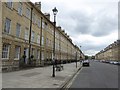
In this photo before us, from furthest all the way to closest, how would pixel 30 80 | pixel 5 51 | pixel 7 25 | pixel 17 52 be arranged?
pixel 17 52
pixel 7 25
pixel 5 51
pixel 30 80

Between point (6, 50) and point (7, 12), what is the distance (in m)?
4.16

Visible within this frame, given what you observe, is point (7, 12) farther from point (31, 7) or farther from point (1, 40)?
point (31, 7)

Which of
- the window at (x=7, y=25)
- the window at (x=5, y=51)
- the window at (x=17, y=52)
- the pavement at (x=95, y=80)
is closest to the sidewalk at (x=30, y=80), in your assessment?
the pavement at (x=95, y=80)

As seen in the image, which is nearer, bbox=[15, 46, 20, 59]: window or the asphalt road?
the asphalt road

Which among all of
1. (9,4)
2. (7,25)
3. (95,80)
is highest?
(9,4)

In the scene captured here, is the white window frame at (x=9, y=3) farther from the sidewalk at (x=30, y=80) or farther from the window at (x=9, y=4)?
the sidewalk at (x=30, y=80)

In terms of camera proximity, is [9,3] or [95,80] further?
[9,3]

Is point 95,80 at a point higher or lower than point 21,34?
lower

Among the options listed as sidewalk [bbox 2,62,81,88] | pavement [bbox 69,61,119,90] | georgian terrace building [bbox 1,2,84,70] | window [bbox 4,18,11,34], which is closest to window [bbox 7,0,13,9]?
georgian terrace building [bbox 1,2,84,70]

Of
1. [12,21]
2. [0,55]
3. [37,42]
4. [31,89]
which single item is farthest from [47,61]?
[31,89]

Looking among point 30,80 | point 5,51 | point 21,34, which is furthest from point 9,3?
point 30,80

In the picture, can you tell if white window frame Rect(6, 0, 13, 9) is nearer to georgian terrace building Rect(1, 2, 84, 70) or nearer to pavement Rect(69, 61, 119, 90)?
georgian terrace building Rect(1, 2, 84, 70)

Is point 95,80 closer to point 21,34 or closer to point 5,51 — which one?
point 5,51

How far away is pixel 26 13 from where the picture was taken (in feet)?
96.8
